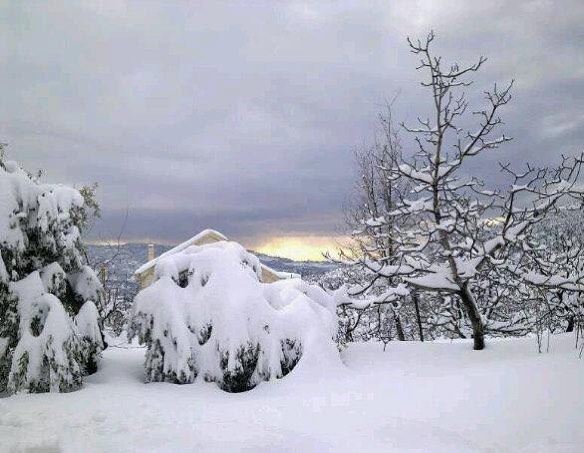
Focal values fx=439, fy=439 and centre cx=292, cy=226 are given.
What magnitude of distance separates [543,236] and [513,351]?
687 inches

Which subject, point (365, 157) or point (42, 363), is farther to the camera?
point (365, 157)

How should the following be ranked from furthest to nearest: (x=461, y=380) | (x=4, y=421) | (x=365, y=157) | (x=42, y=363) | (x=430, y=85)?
(x=365, y=157), (x=430, y=85), (x=42, y=363), (x=461, y=380), (x=4, y=421)

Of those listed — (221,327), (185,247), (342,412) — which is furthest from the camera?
(185,247)

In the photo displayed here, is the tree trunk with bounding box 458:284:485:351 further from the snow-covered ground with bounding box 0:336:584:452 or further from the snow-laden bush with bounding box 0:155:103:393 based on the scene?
the snow-laden bush with bounding box 0:155:103:393

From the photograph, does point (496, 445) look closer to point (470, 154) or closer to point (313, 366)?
point (313, 366)

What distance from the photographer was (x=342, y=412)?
5688 millimetres

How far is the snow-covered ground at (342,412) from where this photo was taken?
4758 mm

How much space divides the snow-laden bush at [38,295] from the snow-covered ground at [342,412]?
1.30 feet

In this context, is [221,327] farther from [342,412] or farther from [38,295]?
[38,295]

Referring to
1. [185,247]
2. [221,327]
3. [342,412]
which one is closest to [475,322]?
[342,412]

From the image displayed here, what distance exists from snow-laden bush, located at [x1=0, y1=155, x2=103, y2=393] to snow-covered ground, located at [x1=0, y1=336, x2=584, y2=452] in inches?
15.6

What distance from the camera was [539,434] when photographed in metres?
4.70

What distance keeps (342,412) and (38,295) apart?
5062mm

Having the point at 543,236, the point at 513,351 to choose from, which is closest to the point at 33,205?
the point at 513,351
